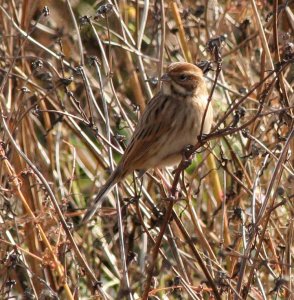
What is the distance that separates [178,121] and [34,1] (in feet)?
3.20

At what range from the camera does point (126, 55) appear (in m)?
4.71

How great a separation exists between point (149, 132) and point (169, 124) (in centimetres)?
9

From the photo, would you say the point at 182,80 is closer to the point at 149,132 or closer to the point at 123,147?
the point at 149,132

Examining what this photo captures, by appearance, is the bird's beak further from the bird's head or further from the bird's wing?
the bird's wing

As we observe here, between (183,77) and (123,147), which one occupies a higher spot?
(183,77)

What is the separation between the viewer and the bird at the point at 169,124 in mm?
3643

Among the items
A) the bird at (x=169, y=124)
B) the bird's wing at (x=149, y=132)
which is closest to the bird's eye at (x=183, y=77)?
the bird at (x=169, y=124)

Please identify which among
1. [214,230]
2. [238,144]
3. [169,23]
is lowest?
[214,230]

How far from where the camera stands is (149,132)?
12.1ft

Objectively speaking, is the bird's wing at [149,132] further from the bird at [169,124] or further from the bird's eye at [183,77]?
the bird's eye at [183,77]

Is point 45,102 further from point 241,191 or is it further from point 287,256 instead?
point 287,256

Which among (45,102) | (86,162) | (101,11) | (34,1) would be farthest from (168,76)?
(86,162)

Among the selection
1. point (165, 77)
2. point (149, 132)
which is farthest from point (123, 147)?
point (165, 77)

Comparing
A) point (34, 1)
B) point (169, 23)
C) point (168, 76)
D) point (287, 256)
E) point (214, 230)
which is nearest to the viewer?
point (287, 256)
